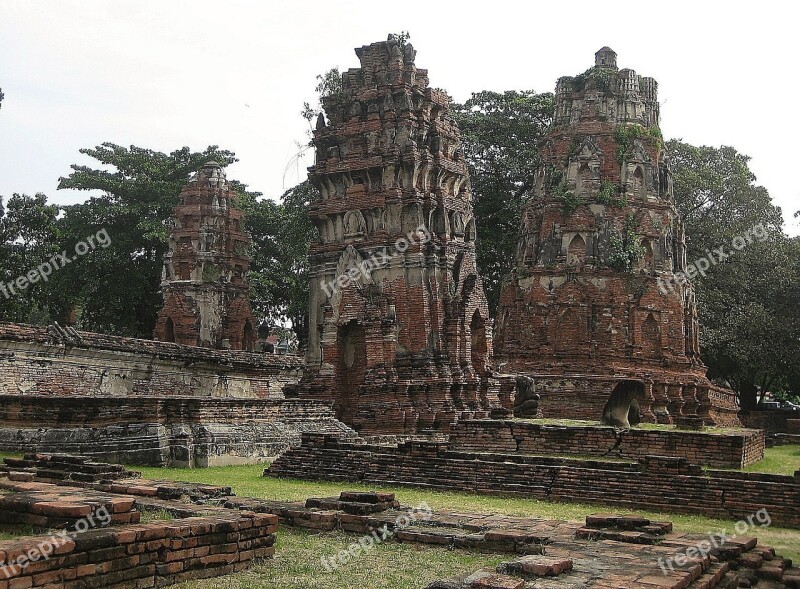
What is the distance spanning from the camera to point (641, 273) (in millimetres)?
30031

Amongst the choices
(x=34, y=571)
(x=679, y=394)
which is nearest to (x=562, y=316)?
(x=679, y=394)

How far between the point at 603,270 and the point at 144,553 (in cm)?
2515

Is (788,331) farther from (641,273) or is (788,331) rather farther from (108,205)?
(108,205)

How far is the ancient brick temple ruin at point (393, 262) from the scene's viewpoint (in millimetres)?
19953

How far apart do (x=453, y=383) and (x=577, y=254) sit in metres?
12.0

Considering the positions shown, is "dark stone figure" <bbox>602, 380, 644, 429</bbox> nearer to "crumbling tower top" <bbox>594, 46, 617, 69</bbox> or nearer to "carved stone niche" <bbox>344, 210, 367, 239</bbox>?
"carved stone niche" <bbox>344, 210, 367, 239</bbox>

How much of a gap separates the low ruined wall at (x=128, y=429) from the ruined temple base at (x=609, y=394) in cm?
1387

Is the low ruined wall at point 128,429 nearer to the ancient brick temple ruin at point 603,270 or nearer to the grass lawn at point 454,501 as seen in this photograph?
the grass lawn at point 454,501

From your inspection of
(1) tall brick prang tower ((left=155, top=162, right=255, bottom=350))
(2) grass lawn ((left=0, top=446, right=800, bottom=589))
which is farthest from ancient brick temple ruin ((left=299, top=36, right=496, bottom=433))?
(1) tall brick prang tower ((left=155, top=162, right=255, bottom=350))

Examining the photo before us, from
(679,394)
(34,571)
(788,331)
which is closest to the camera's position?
(34,571)

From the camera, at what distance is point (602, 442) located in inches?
586

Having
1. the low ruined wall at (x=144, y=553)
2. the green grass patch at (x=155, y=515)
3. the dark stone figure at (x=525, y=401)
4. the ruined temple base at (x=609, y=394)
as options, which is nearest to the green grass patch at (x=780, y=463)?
the ruined temple base at (x=609, y=394)

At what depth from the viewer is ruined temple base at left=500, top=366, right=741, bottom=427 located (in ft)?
91.9

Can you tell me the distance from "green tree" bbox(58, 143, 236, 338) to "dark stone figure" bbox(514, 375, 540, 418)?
18.4m
